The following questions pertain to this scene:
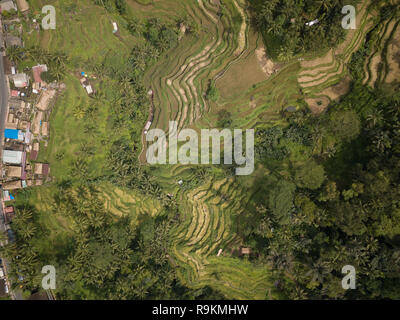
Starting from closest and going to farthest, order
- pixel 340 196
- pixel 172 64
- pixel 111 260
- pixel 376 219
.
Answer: pixel 376 219
pixel 340 196
pixel 111 260
pixel 172 64

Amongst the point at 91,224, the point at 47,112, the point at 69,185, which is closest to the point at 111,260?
the point at 91,224

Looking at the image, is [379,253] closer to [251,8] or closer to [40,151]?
[251,8]

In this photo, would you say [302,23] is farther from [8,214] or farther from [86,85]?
[8,214]

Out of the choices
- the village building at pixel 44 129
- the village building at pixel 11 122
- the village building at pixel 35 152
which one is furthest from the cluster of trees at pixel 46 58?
→ the village building at pixel 35 152

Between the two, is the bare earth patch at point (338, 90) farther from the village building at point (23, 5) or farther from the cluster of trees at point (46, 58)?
the village building at point (23, 5)

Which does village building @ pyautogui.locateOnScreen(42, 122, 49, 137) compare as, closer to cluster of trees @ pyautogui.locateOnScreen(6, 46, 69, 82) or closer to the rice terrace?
the rice terrace

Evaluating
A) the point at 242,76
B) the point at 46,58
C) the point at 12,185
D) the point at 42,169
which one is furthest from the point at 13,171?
the point at 242,76

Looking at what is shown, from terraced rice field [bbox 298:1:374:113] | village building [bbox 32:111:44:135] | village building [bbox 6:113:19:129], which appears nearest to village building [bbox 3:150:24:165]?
village building [bbox 6:113:19:129]
